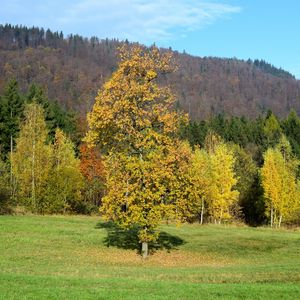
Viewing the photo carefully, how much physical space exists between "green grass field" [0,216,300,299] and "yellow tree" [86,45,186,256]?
11.7 feet

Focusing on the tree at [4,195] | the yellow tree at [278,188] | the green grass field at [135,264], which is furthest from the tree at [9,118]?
the yellow tree at [278,188]

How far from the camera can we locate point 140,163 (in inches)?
1116

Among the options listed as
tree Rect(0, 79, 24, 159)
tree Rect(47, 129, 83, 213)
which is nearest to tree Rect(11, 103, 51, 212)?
tree Rect(47, 129, 83, 213)

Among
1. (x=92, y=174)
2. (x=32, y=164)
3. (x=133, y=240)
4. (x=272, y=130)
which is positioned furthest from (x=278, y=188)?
(x=272, y=130)

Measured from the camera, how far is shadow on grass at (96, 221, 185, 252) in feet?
110

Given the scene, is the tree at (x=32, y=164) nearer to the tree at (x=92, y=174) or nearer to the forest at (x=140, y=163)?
the forest at (x=140, y=163)

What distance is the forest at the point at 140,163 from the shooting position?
28453 millimetres

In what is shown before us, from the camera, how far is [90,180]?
2625 inches

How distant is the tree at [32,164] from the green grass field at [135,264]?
1014cm

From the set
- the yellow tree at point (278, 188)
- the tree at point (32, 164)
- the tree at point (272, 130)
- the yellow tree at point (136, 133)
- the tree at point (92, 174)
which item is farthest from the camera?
the tree at point (272, 130)

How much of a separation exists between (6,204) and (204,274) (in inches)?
1252

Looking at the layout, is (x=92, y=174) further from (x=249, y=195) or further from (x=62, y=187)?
(x=249, y=195)

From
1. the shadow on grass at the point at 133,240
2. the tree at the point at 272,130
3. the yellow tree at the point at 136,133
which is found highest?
the tree at the point at 272,130

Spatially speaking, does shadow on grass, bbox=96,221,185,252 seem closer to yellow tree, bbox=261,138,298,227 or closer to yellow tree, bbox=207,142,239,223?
yellow tree, bbox=207,142,239,223
